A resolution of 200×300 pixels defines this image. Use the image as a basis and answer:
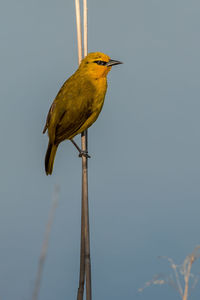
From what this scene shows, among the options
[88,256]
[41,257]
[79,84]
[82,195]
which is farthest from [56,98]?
[41,257]

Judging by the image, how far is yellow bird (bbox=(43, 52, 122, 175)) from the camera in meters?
3.14

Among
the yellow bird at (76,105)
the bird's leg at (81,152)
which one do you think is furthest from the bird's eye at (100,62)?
the bird's leg at (81,152)

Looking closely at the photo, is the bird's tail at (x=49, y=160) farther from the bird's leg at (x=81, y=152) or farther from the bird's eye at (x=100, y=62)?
the bird's eye at (x=100, y=62)

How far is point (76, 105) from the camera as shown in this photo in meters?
3.17

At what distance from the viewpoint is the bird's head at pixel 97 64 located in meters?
3.19

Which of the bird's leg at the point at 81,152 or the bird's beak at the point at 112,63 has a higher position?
the bird's beak at the point at 112,63

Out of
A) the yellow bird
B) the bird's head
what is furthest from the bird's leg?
the bird's head

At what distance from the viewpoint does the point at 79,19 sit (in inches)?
108

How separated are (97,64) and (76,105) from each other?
1.31ft

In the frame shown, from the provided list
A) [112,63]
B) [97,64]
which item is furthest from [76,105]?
[112,63]

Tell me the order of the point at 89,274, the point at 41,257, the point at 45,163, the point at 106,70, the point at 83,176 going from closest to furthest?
1. the point at 41,257
2. the point at 89,274
3. the point at 83,176
4. the point at 45,163
5. the point at 106,70

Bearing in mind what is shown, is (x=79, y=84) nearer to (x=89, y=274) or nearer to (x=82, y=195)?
(x=82, y=195)

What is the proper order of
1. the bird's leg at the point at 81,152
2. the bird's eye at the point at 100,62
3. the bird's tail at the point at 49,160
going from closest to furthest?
the bird's leg at the point at 81,152
the bird's tail at the point at 49,160
the bird's eye at the point at 100,62

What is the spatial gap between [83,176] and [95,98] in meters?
0.87
